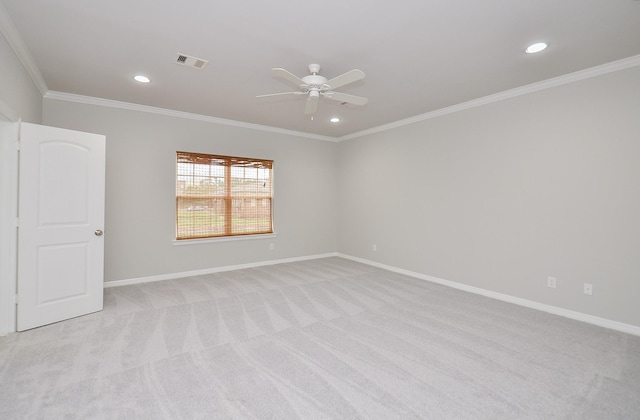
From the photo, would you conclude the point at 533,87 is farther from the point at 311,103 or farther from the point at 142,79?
the point at 142,79

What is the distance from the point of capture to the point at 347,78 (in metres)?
2.53

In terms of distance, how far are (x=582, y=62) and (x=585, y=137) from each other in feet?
2.51

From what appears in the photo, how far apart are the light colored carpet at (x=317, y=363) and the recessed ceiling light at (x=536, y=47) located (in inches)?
105

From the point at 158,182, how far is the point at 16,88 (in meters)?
2.00

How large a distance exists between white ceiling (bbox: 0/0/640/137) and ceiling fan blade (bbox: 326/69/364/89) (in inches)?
12.7

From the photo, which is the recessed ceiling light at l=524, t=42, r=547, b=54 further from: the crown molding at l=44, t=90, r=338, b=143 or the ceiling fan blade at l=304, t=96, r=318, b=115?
the crown molding at l=44, t=90, r=338, b=143

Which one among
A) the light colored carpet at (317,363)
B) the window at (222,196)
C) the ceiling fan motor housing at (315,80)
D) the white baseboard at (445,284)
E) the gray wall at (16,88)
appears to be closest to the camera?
the light colored carpet at (317,363)

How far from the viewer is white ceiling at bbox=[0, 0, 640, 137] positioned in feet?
7.14

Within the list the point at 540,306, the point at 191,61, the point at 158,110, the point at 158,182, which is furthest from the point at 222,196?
the point at 540,306

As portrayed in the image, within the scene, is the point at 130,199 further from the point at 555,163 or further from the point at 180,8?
the point at 555,163

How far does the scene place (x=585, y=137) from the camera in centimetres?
320

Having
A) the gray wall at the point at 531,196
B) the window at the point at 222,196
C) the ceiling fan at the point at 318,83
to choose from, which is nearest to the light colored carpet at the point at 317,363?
the gray wall at the point at 531,196

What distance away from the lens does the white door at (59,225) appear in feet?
9.59

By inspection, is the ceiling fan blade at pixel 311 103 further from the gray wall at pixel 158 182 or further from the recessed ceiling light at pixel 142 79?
the gray wall at pixel 158 182
